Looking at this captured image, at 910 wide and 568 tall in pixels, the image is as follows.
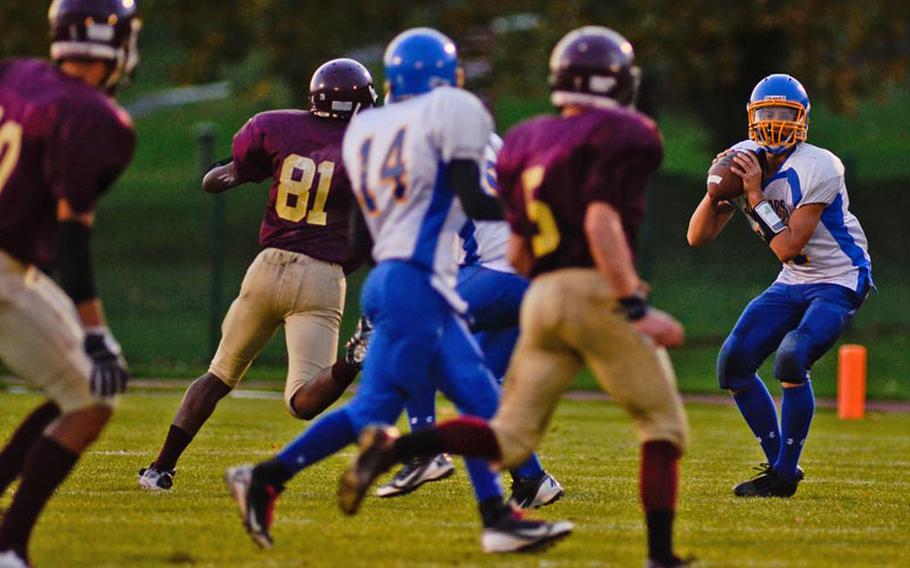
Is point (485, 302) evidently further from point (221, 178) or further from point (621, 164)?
point (621, 164)

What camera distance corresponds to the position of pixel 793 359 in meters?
8.55

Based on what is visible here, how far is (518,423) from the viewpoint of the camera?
5.86 metres

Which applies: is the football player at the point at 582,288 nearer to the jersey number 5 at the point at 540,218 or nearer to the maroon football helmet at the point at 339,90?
the jersey number 5 at the point at 540,218

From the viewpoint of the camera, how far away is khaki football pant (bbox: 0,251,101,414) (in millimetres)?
5531

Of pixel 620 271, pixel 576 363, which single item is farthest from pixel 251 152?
pixel 620 271

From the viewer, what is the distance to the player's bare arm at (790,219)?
8.59 m

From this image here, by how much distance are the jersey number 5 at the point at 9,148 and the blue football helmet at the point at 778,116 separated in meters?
4.32

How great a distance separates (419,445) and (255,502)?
0.66m

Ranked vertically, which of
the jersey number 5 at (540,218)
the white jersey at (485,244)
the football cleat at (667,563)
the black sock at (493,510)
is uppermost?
the jersey number 5 at (540,218)

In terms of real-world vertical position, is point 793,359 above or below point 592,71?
below

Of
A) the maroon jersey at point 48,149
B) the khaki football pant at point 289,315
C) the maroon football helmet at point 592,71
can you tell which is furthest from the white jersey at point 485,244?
the maroon jersey at point 48,149

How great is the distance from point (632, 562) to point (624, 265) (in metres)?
1.16

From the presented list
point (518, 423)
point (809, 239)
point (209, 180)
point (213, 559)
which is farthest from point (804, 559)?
point (209, 180)

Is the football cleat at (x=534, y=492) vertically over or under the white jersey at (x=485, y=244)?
under
